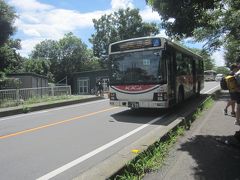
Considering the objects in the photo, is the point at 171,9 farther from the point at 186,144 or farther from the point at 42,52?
the point at 42,52

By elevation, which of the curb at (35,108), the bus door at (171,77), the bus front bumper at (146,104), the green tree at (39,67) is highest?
the green tree at (39,67)

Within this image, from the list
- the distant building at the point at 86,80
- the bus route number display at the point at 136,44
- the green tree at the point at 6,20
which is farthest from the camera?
the distant building at the point at 86,80

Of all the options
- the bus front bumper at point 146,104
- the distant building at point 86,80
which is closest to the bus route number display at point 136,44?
the bus front bumper at point 146,104

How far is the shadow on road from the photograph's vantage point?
19.5 feet

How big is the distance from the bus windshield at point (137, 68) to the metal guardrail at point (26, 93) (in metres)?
7.70

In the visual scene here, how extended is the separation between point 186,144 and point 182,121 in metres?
2.75

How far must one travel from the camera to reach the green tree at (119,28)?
6334 centimetres

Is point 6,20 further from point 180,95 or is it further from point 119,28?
point 119,28

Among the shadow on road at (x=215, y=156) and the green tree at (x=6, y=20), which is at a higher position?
the green tree at (x=6, y=20)

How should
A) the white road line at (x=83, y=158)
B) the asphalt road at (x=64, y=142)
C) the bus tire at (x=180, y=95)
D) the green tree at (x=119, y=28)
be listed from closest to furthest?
the white road line at (x=83, y=158), the asphalt road at (x=64, y=142), the bus tire at (x=180, y=95), the green tree at (x=119, y=28)

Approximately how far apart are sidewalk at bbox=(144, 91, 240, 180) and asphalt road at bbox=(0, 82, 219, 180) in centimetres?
145

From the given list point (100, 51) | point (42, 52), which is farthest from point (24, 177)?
point (42, 52)

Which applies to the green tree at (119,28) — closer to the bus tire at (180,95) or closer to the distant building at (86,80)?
the distant building at (86,80)

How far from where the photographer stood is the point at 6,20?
1262 inches
